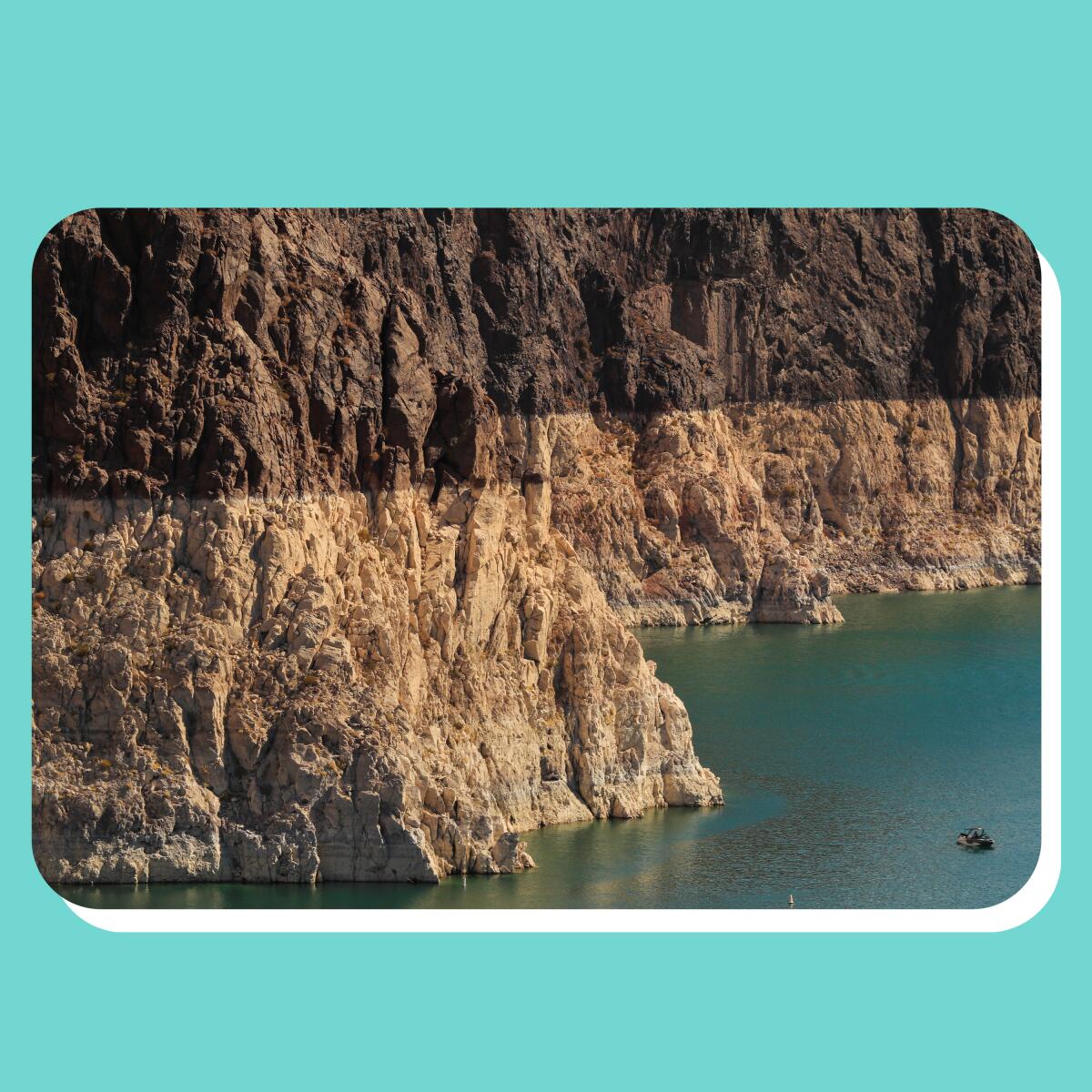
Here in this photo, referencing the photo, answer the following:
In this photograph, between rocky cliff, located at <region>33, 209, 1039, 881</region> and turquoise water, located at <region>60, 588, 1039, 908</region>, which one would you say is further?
rocky cliff, located at <region>33, 209, 1039, 881</region>

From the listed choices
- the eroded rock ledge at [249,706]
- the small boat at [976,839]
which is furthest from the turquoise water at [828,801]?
the eroded rock ledge at [249,706]

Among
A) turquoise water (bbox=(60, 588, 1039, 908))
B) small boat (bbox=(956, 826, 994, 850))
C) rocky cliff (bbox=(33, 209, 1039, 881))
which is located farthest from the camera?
small boat (bbox=(956, 826, 994, 850))

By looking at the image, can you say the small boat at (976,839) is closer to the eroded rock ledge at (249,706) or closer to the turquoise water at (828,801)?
the turquoise water at (828,801)

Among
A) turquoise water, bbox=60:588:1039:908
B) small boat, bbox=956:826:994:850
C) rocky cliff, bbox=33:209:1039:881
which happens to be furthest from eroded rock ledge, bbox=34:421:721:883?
small boat, bbox=956:826:994:850

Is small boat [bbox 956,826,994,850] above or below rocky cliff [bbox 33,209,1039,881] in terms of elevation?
below

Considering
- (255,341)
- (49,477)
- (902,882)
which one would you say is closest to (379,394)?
(255,341)

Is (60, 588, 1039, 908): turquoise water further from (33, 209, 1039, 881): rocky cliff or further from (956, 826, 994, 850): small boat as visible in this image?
(33, 209, 1039, 881): rocky cliff
